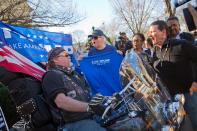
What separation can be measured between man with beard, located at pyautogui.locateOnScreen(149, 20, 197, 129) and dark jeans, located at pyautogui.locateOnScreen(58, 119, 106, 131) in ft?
3.88

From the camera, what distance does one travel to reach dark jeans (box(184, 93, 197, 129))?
2.51 metres

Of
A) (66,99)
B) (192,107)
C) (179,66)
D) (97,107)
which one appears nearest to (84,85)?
(66,99)

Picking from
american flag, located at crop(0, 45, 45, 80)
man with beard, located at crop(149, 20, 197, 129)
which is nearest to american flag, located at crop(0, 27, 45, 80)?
american flag, located at crop(0, 45, 45, 80)

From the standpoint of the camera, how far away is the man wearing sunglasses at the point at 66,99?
80.7 inches

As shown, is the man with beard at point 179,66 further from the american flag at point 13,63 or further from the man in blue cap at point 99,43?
the american flag at point 13,63

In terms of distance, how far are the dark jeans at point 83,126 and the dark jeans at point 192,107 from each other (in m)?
1.39

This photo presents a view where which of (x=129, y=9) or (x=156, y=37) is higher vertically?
(x=129, y=9)

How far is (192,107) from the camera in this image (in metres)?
2.53

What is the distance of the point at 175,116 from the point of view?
199 centimetres

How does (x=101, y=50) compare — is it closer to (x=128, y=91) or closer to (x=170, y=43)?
(x=170, y=43)

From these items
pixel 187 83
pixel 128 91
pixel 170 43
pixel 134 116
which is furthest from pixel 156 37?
pixel 134 116

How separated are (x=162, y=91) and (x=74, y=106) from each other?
3.57 ft

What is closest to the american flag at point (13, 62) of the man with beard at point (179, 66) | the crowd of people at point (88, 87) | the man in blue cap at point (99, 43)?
the crowd of people at point (88, 87)

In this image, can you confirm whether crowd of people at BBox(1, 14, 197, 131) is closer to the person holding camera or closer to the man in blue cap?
the man in blue cap
